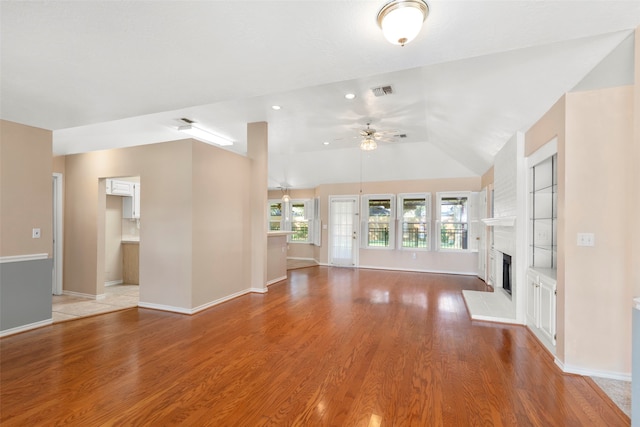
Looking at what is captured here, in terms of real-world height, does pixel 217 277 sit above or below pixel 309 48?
below

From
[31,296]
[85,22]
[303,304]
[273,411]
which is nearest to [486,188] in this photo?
[303,304]

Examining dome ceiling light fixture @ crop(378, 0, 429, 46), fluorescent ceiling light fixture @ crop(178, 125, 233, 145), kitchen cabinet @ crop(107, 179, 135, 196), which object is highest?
fluorescent ceiling light fixture @ crop(178, 125, 233, 145)

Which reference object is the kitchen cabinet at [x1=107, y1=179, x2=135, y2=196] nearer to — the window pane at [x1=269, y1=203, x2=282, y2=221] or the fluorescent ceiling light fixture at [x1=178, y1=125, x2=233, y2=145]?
the fluorescent ceiling light fixture at [x1=178, y1=125, x2=233, y2=145]

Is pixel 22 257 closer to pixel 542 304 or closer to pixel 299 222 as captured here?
pixel 542 304

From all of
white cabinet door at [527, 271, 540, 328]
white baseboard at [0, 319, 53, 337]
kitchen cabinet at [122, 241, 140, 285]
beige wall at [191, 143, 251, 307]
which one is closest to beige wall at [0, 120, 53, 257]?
white baseboard at [0, 319, 53, 337]

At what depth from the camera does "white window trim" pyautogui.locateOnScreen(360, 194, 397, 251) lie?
7988 mm

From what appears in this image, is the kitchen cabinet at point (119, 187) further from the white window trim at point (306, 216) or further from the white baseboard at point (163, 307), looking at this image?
the white window trim at point (306, 216)

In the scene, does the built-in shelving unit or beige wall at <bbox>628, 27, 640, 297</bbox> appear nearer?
beige wall at <bbox>628, 27, 640, 297</bbox>

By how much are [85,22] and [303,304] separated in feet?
13.0

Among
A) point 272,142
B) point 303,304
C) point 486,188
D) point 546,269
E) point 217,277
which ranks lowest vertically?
point 303,304

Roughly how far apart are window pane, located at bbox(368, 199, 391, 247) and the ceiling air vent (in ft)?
14.6

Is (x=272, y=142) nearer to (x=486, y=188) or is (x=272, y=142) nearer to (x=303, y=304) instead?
(x=303, y=304)

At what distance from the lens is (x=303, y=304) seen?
456 cm

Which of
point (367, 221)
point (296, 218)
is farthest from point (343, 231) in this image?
point (296, 218)
